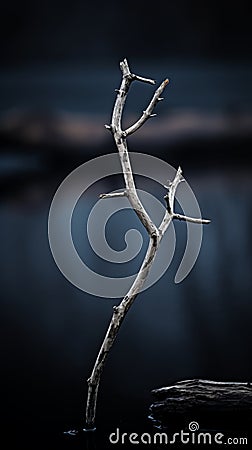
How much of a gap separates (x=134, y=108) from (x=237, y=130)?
0.25 m

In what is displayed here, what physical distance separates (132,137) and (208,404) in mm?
767

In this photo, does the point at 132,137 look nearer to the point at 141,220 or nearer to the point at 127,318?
the point at 127,318

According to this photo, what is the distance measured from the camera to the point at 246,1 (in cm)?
158

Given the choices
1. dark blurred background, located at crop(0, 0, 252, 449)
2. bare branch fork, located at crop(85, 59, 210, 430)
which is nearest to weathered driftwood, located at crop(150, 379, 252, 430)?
bare branch fork, located at crop(85, 59, 210, 430)

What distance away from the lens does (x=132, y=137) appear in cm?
161

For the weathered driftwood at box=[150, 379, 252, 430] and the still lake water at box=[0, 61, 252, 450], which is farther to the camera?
the still lake water at box=[0, 61, 252, 450]

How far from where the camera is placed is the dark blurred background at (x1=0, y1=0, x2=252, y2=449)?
1.48 m

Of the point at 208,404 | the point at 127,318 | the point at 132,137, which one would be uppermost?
the point at 132,137

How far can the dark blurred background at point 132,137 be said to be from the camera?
1.48m

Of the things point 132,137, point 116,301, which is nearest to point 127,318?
point 116,301

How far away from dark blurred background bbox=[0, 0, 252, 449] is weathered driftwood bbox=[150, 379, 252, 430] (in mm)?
415

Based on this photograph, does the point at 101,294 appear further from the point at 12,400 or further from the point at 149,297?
the point at 12,400

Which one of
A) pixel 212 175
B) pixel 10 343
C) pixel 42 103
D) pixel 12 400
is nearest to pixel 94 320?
pixel 10 343

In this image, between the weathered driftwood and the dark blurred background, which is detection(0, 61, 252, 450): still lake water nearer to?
the dark blurred background
